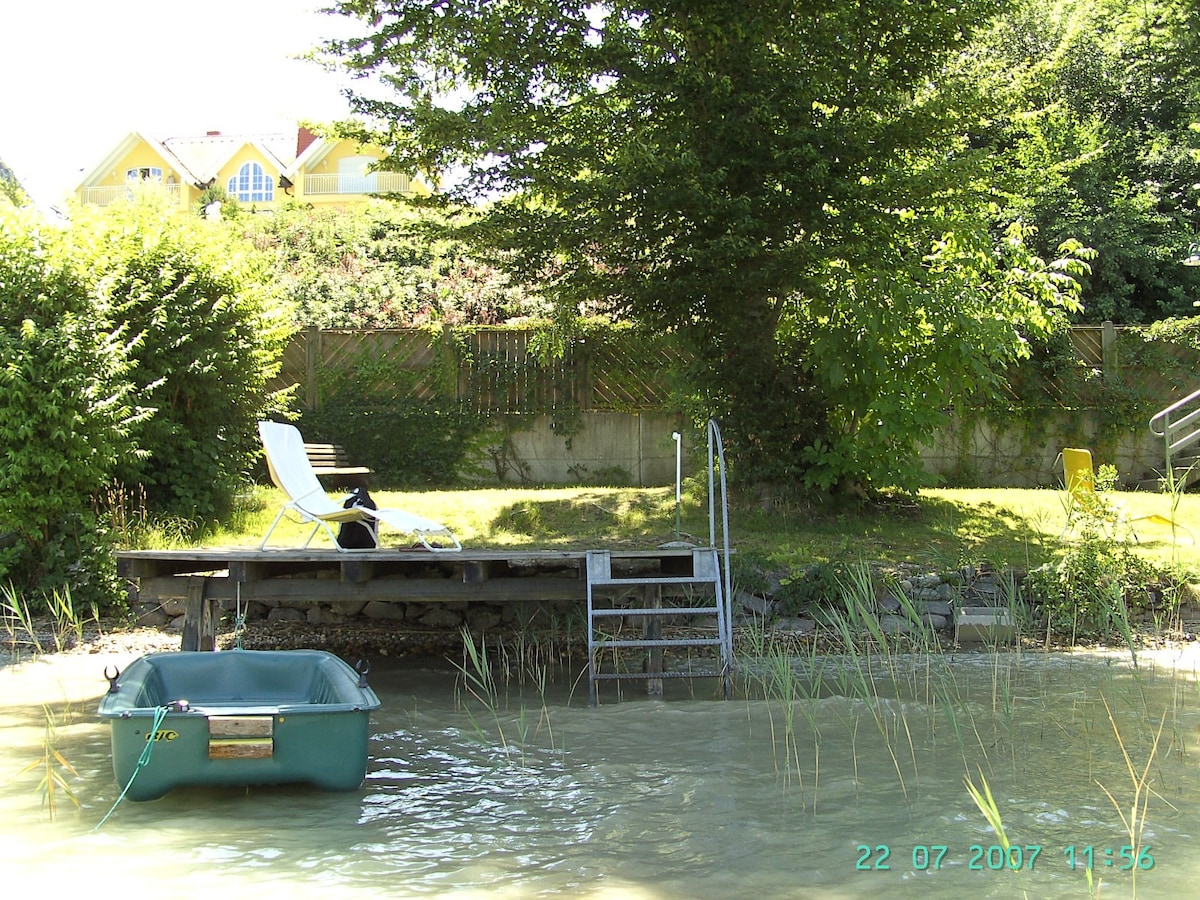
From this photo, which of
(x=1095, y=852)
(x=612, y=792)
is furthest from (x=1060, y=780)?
(x=612, y=792)

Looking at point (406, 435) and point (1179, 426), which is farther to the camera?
point (406, 435)

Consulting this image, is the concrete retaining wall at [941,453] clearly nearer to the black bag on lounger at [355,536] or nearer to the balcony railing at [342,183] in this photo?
the black bag on lounger at [355,536]

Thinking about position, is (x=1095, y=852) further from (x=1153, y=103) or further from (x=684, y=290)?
(x=1153, y=103)

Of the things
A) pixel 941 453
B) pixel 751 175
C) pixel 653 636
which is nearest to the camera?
pixel 653 636

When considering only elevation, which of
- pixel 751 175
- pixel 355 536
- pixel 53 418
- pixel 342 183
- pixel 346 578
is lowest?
pixel 346 578

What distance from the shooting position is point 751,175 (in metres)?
10.6

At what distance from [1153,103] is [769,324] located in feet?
41.2

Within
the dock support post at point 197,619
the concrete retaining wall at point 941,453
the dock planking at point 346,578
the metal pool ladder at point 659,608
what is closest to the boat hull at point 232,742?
the metal pool ladder at point 659,608

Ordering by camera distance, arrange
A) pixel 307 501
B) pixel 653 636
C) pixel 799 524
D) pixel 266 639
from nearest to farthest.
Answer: pixel 653 636 < pixel 307 501 < pixel 266 639 < pixel 799 524

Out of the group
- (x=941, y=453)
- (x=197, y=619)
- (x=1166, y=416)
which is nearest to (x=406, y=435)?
(x=197, y=619)

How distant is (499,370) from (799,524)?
5.13m

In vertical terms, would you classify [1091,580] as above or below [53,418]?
below

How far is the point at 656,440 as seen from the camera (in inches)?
571

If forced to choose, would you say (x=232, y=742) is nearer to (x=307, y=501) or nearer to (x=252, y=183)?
(x=307, y=501)
